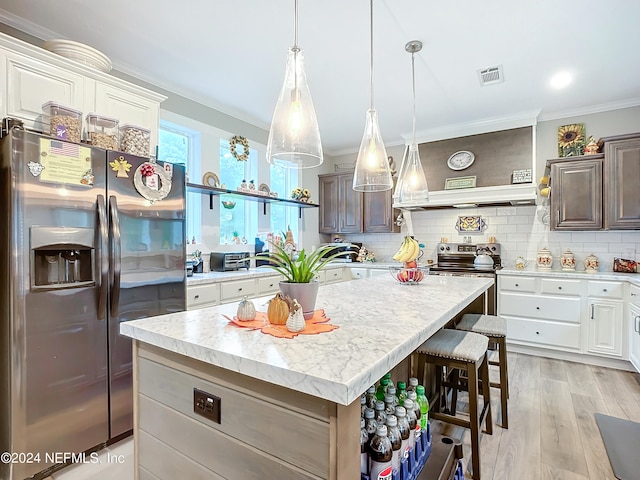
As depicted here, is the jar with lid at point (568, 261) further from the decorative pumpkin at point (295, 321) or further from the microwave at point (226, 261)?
the decorative pumpkin at point (295, 321)

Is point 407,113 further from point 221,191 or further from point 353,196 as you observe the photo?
point 221,191

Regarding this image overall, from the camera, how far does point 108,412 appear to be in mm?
2010

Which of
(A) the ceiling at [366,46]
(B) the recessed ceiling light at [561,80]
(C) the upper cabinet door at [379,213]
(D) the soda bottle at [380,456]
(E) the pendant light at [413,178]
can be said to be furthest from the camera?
(C) the upper cabinet door at [379,213]

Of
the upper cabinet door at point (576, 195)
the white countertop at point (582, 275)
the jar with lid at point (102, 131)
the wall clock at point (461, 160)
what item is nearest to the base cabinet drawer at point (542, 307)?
the white countertop at point (582, 275)

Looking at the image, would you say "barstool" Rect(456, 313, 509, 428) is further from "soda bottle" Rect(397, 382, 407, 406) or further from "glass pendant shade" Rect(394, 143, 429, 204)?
"soda bottle" Rect(397, 382, 407, 406)

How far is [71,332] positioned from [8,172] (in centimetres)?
Answer: 86

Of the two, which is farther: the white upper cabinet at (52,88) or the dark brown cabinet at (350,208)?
the dark brown cabinet at (350,208)

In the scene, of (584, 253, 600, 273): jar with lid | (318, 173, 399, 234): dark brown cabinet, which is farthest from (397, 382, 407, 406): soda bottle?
(318, 173, 399, 234): dark brown cabinet

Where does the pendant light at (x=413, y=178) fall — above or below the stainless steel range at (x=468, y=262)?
above

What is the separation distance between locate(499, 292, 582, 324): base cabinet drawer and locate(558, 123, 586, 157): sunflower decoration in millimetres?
1647

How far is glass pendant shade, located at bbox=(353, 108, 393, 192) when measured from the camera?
2193 mm

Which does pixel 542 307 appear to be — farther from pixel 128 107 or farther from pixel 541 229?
pixel 128 107

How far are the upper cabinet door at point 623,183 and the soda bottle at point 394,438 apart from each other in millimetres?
3609

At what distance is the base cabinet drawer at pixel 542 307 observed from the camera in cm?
347
